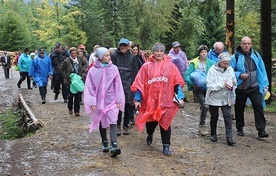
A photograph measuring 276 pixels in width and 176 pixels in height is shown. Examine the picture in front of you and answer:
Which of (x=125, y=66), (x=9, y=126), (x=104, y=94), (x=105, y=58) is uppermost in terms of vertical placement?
(x=105, y=58)

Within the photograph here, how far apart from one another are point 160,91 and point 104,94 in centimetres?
97

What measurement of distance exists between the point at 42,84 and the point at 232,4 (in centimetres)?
695

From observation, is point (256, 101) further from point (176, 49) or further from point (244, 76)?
point (176, 49)

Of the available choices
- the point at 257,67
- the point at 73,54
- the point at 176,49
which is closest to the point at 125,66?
the point at 257,67

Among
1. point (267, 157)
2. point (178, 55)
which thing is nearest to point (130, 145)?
point (267, 157)

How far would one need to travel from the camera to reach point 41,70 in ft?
47.9

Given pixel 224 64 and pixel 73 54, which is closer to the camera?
pixel 224 64

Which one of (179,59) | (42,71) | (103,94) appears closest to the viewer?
(103,94)

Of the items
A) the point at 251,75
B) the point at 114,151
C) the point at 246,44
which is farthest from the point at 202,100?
the point at 114,151

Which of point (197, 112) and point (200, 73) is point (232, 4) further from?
point (200, 73)

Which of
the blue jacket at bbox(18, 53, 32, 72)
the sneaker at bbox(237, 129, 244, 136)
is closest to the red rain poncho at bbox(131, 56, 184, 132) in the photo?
the sneaker at bbox(237, 129, 244, 136)

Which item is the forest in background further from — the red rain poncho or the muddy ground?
the red rain poncho

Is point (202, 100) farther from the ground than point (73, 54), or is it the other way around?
point (73, 54)

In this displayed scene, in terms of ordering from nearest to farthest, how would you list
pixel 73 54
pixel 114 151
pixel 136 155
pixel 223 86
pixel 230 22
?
pixel 114 151 < pixel 136 155 < pixel 223 86 < pixel 73 54 < pixel 230 22
